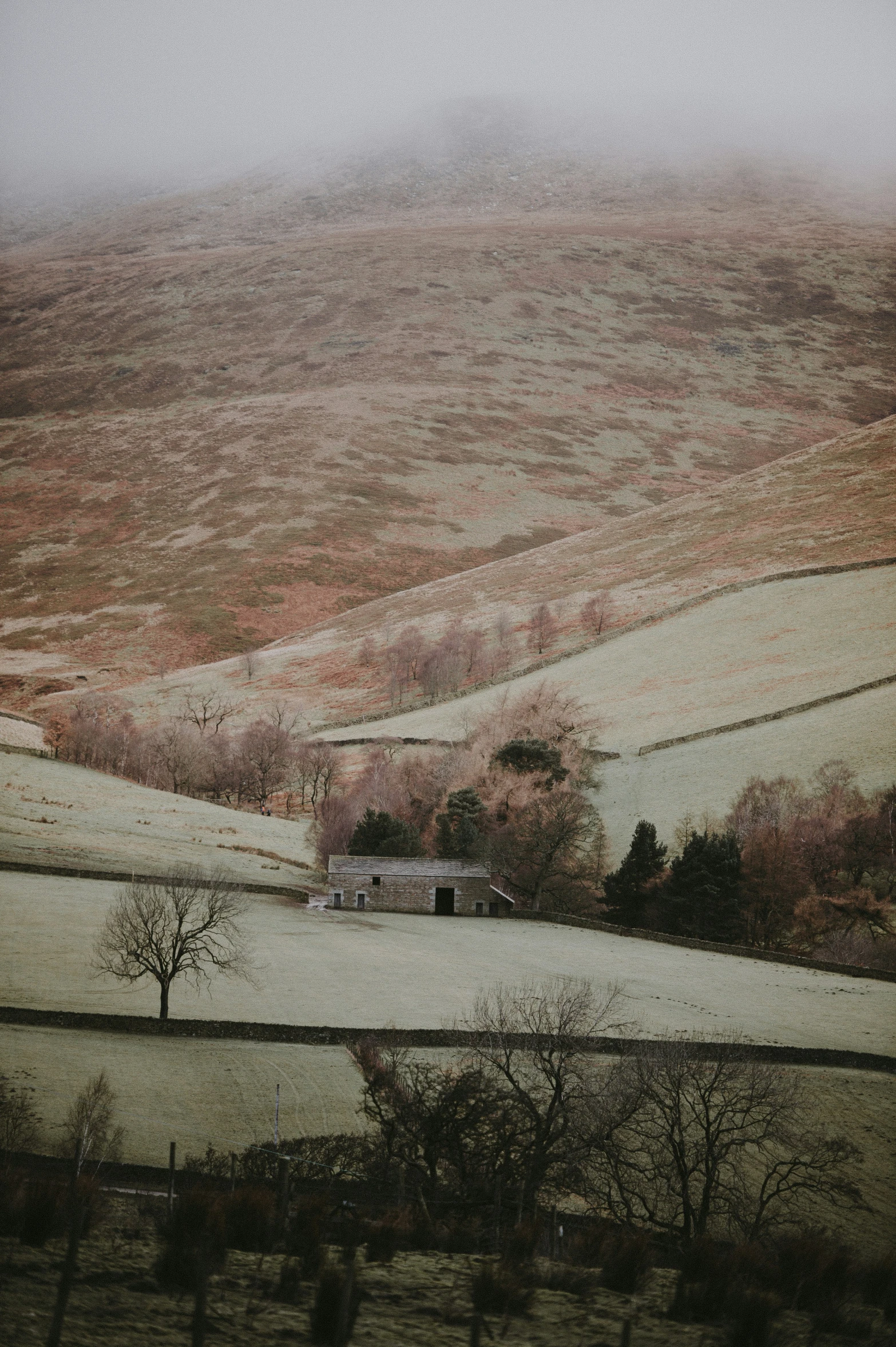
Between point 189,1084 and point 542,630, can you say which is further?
point 542,630

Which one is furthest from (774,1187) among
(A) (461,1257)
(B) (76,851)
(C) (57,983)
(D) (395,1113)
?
(B) (76,851)

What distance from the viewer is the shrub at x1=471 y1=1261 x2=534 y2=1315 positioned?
1260 centimetres

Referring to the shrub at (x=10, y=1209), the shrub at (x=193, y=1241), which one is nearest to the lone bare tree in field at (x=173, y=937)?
the shrub at (x=193, y=1241)

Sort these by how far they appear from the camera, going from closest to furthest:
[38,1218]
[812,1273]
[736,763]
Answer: [38,1218] < [812,1273] < [736,763]

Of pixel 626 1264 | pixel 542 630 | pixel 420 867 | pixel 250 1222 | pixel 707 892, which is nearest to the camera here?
pixel 250 1222

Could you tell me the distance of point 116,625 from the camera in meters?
132

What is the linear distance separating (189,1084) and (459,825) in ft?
107

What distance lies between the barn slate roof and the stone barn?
28 mm

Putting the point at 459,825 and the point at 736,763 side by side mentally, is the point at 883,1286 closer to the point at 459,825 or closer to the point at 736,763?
the point at 459,825

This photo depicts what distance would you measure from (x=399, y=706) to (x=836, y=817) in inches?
1670

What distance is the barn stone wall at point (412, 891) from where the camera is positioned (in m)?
51.5

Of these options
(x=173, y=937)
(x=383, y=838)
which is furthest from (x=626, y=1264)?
(x=383, y=838)

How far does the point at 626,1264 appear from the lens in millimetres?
14359

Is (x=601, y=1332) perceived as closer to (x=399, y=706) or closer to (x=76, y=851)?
(x=76, y=851)
